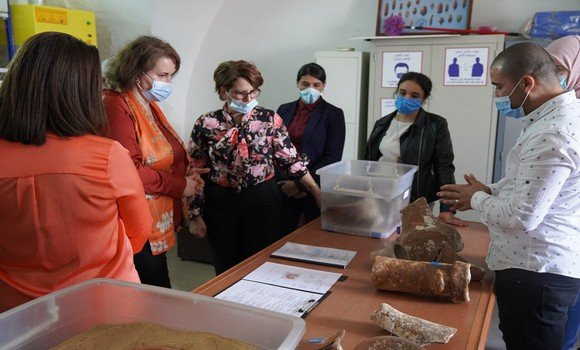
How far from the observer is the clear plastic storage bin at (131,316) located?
0.78 m

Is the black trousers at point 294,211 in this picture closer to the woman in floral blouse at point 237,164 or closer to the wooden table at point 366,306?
the woman in floral blouse at point 237,164

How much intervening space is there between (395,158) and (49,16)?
94.7 inches

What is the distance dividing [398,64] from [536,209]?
2.87m

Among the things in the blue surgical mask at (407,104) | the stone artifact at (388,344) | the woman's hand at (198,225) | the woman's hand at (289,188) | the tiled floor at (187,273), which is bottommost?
the tiled floor at (187,273)

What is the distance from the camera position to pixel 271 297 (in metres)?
1.38

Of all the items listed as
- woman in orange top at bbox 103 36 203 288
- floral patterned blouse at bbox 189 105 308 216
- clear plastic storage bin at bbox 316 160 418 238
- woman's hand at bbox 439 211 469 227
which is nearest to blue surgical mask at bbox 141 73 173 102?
woman in orange top at bbox 103 36 203 288

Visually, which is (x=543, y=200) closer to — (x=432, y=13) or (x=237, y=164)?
(x=237, y=164)

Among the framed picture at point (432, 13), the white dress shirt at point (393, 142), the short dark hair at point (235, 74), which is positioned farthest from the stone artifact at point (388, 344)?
the framed picture at point (432, 13)

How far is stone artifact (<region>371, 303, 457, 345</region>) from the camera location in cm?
113

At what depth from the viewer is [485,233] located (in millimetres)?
2090

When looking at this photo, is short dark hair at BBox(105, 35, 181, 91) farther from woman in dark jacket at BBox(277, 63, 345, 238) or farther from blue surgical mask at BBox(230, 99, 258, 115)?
woman in dark jacket at BBox(277, 63, 345, 238)

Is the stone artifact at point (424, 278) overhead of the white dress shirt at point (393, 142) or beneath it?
beneath

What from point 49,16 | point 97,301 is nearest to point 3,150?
point 97,301

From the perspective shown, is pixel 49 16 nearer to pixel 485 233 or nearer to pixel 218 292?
pixel 218 292
